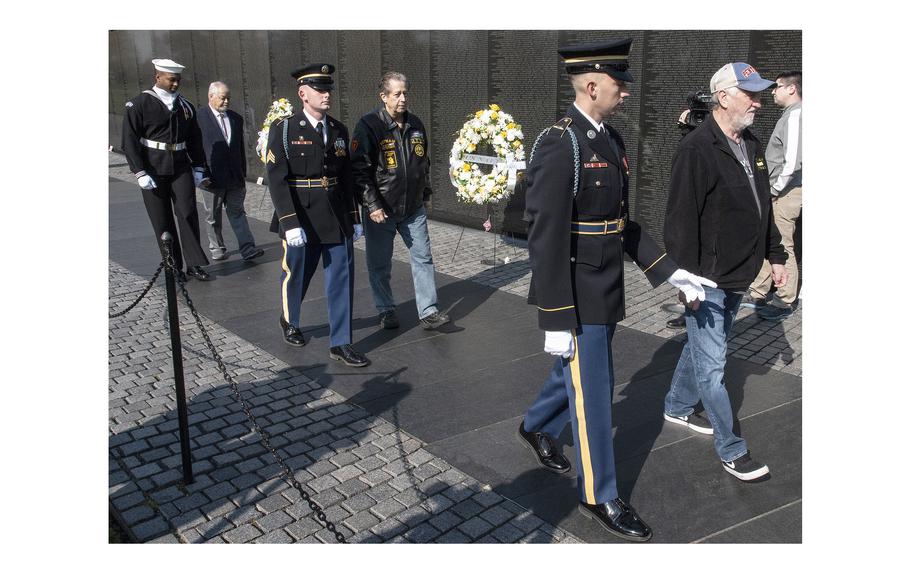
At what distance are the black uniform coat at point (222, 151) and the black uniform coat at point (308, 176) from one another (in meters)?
3.27

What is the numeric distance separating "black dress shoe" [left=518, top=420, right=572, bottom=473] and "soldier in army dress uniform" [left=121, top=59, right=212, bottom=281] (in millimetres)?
4692

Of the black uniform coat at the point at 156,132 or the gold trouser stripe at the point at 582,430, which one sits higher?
the black uniform coat at the point at 156,132

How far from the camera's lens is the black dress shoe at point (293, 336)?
6691mm

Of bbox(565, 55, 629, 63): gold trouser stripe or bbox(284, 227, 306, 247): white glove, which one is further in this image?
bbox(284, 227, 306, 247): white glove

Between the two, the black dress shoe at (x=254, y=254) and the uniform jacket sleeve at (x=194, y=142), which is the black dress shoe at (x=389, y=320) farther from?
the black dress shoe at (x=254, y=254)

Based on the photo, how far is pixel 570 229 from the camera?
3744mm

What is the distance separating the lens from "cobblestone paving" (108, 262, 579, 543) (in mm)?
3928

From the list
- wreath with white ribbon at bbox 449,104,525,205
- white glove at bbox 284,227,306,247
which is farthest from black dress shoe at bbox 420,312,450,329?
wreath with white ribbon at bbox 449,104,525,205

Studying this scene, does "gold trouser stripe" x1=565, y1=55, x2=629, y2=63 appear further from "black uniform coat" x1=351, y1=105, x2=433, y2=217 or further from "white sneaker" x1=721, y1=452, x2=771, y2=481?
"black uniform coat" x1=351, y1=105, x2=433, y2=217

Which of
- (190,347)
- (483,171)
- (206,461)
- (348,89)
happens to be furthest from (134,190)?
(206,461)

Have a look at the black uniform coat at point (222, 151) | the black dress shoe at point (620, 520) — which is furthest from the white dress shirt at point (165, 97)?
the black dress shoe at point (620, 520)

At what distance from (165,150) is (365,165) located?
8.52 feet

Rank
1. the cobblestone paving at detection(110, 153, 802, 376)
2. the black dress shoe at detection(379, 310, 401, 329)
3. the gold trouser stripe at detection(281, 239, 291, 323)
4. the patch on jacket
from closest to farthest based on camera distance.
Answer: the cobblestone paving at detection(110, 153, 802, 376)
the gold trouser stripe at detection(281, 239, 291, 323)
the patch on jacket
the black dress shoe at detection(379, 310, 401, 329)

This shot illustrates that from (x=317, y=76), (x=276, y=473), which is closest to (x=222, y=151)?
(x=317, y=76)
